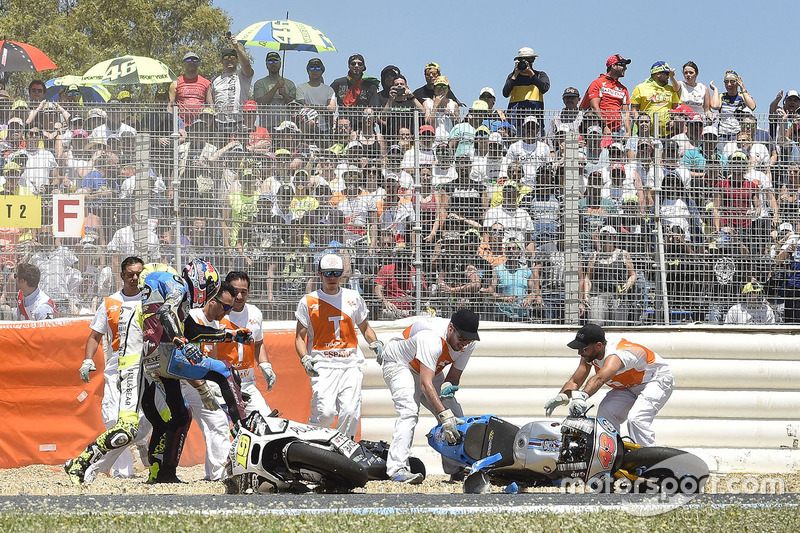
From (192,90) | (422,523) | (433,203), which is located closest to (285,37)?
(192,90)

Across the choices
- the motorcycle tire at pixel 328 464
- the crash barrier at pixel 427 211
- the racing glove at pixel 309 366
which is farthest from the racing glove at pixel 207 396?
the crash barrier at pixel 427 211

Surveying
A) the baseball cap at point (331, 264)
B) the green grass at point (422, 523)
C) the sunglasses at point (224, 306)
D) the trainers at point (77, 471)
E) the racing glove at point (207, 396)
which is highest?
the baseball cap at point (331, 264)

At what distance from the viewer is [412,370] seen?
9203mm

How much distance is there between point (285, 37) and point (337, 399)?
713 centimetres

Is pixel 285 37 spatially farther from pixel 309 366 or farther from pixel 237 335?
pixel 237 335

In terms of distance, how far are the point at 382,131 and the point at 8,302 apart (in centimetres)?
409

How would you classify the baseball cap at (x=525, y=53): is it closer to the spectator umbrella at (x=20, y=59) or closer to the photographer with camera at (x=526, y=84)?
the photographer with camera at (x=526, y=84)

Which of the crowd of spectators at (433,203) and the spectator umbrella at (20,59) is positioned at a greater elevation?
the spectator umbrella at (20,59)

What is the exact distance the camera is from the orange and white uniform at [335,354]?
31.6ft

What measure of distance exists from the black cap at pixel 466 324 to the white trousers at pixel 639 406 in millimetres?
1433

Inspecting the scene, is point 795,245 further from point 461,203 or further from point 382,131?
point 382,131

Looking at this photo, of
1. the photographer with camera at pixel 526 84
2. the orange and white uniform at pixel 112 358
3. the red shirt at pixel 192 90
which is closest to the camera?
the orange and white uniform at pixel 112 358

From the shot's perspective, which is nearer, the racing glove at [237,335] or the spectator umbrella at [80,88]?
the racing glove at [237,335]

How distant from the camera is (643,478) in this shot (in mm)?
7531
